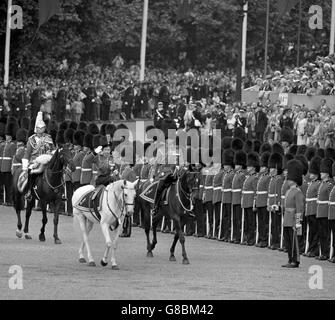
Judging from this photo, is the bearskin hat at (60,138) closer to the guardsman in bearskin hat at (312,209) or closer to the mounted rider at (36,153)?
the mounted rider at (36,153)

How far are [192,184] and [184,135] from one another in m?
9.49

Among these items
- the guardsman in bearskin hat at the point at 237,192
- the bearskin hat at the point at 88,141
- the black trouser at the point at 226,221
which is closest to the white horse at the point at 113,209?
the guardsman in bearskin hat at the point at 237,192

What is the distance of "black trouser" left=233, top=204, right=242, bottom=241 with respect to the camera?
3194 cm

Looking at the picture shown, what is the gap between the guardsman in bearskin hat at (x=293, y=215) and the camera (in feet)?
88.3

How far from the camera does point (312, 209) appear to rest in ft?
94.7

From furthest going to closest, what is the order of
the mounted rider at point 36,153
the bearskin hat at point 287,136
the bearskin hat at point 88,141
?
the bearskin hat at point 287,136
the bearskin hat at point 88,141
the mounted rider at point 36,153

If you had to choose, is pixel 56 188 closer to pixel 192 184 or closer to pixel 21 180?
pixel 21 180

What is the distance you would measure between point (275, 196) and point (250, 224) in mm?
1636

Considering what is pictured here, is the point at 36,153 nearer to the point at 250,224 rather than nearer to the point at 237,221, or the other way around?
the point at 237,221

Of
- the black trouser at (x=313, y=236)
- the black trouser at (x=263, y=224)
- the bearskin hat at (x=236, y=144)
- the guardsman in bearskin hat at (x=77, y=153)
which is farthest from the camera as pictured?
the guardsman in bearskin hat at (x=77, y=153)

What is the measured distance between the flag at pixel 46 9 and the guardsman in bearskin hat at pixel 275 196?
40.0 ft

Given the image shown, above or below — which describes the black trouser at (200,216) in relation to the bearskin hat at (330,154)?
below

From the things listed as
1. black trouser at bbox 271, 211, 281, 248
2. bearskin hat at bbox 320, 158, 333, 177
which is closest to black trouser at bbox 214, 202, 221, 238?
black trouser at bbox 271, 211, 281, 248

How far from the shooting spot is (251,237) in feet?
104
